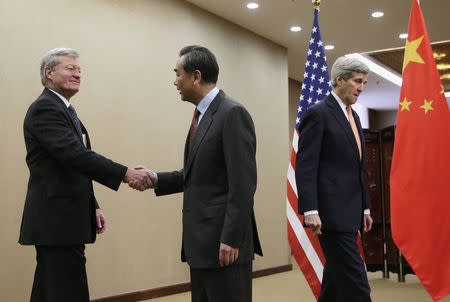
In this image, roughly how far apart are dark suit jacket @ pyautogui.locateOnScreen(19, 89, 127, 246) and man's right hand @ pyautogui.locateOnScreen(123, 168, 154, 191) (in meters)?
0.13

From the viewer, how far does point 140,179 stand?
275 cm

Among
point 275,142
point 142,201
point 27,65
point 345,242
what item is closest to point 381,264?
point 275,142

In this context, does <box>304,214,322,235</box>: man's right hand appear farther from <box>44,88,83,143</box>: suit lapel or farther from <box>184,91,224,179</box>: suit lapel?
<box>44,88,83,143</box>: suit lapel

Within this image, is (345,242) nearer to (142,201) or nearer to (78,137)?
(78,137)

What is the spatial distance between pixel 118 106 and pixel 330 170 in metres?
2.82

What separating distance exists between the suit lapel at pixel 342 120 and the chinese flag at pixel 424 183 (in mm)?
530

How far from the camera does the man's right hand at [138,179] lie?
2725 millimetres

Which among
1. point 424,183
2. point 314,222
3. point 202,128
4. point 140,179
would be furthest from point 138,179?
point 424,183

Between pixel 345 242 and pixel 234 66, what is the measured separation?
14.6 feet

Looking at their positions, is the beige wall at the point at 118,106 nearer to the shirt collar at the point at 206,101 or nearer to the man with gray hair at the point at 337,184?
the man with gray hair at the point at 337,184

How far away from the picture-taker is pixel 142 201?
5.38m

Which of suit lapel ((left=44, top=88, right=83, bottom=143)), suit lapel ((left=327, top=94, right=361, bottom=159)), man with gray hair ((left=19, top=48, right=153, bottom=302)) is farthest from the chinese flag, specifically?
suit lapel ((left=44, top=88, right=83, bottom=143))

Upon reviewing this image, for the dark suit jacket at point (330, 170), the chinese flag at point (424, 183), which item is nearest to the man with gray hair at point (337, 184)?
the dark suit jacket at point (330, 170)

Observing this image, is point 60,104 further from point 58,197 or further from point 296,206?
point 296,206
